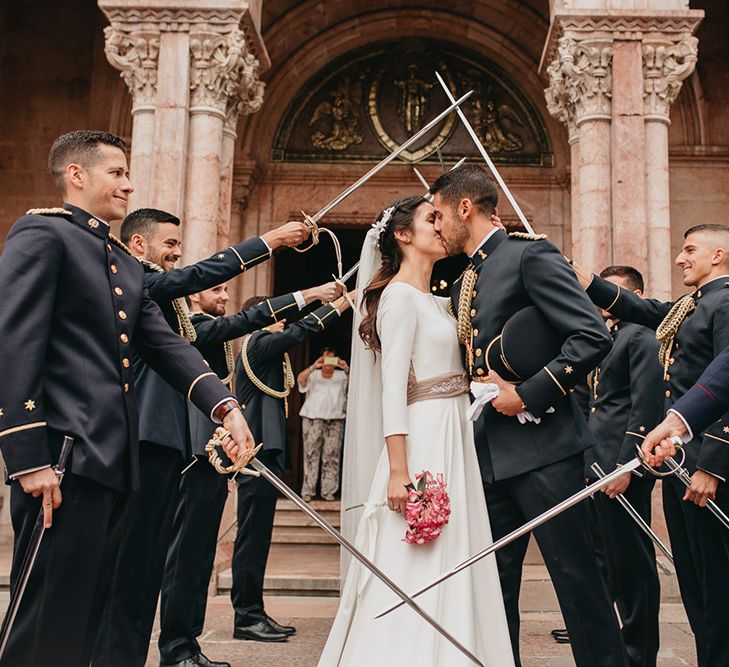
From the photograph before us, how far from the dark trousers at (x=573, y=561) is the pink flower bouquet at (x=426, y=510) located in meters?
0.27

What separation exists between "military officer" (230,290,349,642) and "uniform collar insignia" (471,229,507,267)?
1.94 m

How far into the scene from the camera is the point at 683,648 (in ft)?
18.2

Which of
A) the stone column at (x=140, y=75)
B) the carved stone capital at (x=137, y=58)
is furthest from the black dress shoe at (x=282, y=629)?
the carved stone capital at (x=137, y=58)

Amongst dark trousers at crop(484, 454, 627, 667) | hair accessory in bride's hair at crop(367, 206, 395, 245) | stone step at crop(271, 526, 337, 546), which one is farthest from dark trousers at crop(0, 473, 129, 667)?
stone step at crop(271, 526, 337, 546)

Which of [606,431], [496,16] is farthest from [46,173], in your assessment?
[606,431]

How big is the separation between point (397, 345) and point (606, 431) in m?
2.41

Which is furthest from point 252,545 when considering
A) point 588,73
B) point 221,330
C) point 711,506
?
point 588,73

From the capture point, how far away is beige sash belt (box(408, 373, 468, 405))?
→ 13.0 ft

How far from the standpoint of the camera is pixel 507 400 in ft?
12.0

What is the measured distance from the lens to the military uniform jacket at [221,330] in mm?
5160

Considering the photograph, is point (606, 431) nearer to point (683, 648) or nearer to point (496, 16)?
point (683, 648)

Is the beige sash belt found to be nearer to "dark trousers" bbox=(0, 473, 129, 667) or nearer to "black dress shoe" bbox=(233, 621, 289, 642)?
"dark trousers" bbox=(0, 473, 129, 667)

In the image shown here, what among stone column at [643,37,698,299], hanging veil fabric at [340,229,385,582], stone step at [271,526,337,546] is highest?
stone column at [643,37,698,299]

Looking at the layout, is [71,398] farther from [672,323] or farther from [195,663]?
[672,323]
